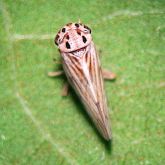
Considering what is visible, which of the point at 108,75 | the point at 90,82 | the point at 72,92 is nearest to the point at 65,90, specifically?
the point at 72,92

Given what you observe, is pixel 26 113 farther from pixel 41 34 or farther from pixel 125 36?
pixel 125 36

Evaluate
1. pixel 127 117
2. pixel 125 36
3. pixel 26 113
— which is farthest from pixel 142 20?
pixel 26 113

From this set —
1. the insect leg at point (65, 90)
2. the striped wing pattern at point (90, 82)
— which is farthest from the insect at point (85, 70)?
the insect leg at point (65, 90)

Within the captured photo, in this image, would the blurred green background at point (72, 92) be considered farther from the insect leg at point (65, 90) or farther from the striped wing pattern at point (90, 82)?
the striped wing pattern at point (90, 82)

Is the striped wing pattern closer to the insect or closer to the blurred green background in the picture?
the insect

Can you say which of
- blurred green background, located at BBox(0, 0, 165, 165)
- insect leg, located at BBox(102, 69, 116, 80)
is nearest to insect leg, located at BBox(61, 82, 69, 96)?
blurred green background, located at BBox(0, 0, 165, 165)

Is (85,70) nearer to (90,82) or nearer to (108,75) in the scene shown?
(90,82)

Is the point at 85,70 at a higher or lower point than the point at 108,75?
higher
